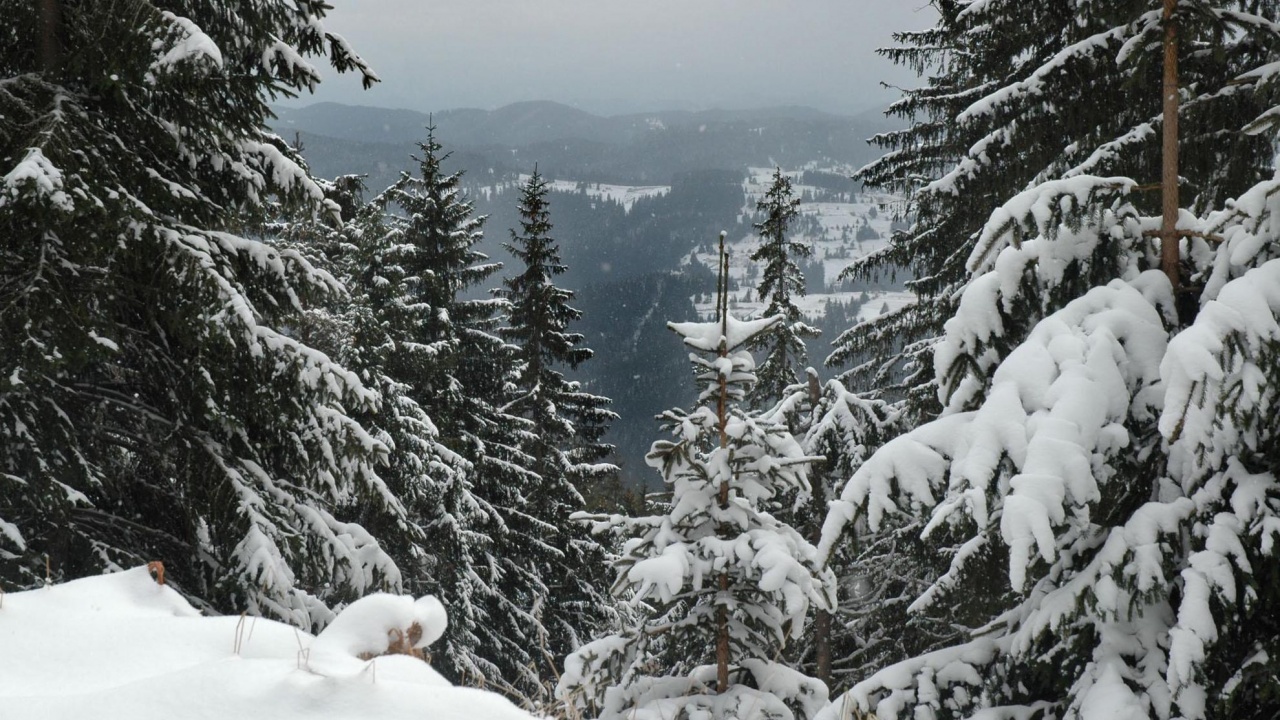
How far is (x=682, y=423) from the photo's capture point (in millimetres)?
6660

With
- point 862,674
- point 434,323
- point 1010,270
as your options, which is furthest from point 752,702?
point 434,323

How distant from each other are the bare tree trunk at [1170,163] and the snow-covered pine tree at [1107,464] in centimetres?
2

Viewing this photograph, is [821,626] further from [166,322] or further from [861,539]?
[166,322]

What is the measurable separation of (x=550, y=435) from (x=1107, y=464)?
61.8 ft

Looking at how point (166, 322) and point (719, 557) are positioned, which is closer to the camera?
point (719, 557)

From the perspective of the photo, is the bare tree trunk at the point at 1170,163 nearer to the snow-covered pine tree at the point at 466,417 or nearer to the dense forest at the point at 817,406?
the dense forest at the point at 817,406

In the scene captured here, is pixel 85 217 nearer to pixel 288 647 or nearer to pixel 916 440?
pixel 288 647

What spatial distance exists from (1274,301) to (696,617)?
4.71m

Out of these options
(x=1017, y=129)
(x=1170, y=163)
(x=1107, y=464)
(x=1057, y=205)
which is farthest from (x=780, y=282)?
(x=1107, y=464)

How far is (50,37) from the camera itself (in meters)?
5.80

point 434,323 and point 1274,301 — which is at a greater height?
point 1274,301

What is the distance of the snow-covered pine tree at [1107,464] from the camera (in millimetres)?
2965

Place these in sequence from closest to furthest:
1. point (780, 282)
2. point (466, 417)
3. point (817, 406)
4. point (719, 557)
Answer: point (719, 557) < point (817, 406) < point (466, 417) < point (780, 282)

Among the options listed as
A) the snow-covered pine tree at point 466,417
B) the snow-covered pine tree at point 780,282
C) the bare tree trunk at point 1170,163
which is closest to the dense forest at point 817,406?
the bare tree trunk at point 1170,163
